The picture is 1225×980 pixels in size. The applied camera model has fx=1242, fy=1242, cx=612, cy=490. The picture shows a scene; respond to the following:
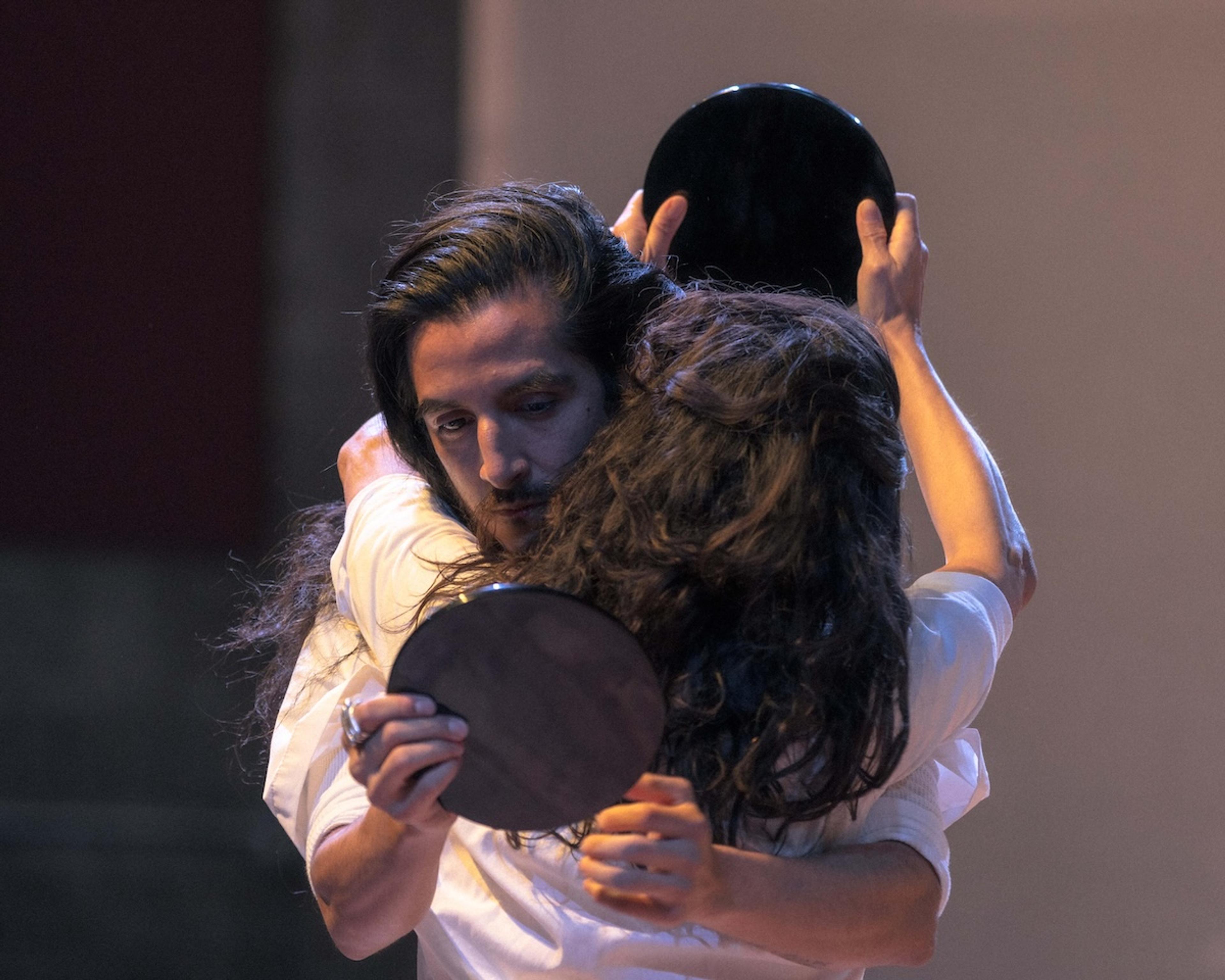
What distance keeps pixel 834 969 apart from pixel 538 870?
0.87ft

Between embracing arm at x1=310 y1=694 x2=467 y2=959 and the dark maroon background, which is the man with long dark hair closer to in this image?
embracing arm at x1=310 y1=694 x2=467 y2=959

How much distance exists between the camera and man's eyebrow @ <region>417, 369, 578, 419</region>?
3.59 feet

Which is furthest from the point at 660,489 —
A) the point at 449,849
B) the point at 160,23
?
the point at 160,23

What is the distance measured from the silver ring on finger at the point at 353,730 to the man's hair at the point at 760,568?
7.3 inches

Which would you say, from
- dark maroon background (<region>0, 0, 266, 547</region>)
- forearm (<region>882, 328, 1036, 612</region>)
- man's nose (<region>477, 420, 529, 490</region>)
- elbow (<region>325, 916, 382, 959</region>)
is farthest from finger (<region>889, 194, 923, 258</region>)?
dark maroon background (<region>0, 0, 266, 547</region>)

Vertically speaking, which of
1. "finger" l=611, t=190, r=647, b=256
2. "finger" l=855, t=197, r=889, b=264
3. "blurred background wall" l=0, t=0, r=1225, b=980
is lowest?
"blurred background wall" l=0, t=0, r=1225, b=980

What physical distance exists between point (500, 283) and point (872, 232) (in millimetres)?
481

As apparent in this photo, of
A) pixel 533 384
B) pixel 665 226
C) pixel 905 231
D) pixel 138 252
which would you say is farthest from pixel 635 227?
pixel 138 252

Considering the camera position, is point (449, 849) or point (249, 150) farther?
point (249, 150)

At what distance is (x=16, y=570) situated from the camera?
302cm

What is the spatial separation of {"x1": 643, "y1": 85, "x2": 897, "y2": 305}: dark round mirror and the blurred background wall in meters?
0.63

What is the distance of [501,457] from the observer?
1070mm

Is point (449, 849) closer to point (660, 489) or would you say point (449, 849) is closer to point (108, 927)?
point (660, 489)

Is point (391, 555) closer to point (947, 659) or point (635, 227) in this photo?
point (947, 659)
